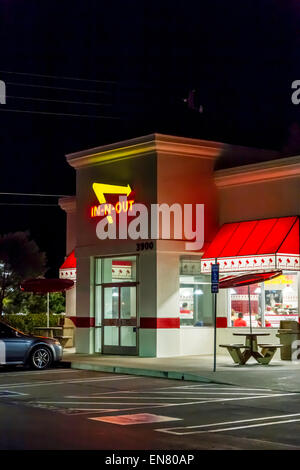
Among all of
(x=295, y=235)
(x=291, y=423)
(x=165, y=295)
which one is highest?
(x=295, y=235)

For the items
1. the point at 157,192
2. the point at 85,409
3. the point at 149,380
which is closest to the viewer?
the point at 85,409

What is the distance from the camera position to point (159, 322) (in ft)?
84.9

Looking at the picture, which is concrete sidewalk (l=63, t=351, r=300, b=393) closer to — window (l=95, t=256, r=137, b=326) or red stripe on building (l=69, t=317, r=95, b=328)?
red stripe on building (l=69, t=317, r=95, b=328)

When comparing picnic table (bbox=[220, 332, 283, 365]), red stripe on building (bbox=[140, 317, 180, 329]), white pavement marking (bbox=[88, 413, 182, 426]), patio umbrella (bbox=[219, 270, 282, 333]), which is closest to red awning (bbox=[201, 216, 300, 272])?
patio umbrella (bbox=[219, 270, 282, 333])

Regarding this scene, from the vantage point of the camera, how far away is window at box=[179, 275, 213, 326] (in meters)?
27.0

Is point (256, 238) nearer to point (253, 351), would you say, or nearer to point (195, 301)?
point (195, 301)

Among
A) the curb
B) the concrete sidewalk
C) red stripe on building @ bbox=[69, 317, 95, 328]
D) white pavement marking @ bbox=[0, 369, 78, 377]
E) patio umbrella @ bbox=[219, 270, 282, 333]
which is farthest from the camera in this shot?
red stripe on building @ bbox=[69, 317, 95, 328]

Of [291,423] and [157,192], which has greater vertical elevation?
[157,192]

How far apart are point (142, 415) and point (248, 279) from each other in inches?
425

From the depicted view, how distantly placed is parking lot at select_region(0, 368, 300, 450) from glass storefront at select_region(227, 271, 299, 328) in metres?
6.57

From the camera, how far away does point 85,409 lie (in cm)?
1446
